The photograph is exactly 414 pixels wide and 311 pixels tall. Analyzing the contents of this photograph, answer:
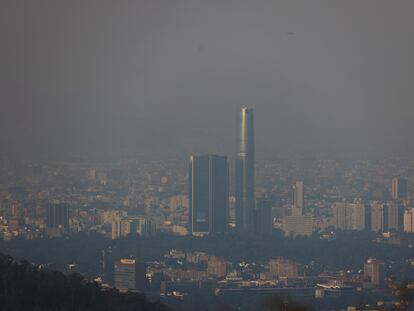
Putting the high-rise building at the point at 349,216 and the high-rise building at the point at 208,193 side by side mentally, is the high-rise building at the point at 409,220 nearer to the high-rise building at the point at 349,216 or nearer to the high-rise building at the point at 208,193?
the high-rise building at the point at 349,216

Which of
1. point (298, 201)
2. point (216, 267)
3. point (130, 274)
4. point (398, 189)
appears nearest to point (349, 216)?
point (298, 201)

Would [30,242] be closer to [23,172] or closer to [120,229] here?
[23,172]

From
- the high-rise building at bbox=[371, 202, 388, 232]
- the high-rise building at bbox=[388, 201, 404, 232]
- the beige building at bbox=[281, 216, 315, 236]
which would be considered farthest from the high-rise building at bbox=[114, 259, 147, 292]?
the high-rise building at bbox=[371, 202, 388, 232]

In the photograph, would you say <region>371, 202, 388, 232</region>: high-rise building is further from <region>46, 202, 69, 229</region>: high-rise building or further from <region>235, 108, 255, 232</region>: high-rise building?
<region>46, 202, 69, 229</region>: high-rise building

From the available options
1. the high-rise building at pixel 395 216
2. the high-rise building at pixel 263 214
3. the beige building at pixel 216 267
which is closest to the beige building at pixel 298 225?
the high-rise building at pixel 263 214

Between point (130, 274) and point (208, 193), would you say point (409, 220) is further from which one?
point (130, 274)

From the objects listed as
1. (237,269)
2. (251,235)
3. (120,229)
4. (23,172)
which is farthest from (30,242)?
(251,235)
